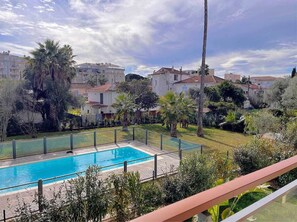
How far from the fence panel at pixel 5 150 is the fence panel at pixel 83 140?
4.05 m

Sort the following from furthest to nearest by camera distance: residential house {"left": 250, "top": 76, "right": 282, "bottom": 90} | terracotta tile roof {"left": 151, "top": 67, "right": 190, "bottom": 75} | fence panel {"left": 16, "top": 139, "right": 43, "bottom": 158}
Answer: residential house {"left": 250, "top": 76, "right": 282, "bottom": 90}, terracotta tile roof {"left": 151, "top": 67, "right": 190, "bottom": 75}, fence panel {"left": 16, "top": 139, "right": 43, "bottom": 158}

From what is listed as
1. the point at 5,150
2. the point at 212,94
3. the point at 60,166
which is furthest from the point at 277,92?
the point at 5,150

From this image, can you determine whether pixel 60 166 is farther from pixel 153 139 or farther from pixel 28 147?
pixel 153 139

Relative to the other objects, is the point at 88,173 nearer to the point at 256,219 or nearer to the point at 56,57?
the point at 256,219

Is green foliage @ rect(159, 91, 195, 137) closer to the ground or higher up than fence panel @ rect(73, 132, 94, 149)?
higher up

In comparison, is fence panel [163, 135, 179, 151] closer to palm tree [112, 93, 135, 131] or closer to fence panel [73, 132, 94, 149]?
fence panel [73, 132, 94, 149]

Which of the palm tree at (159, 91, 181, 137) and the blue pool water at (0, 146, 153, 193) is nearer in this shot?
the blue pool water at (0, 146, 153, 193)

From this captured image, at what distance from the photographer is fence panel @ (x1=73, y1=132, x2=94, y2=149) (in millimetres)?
16781

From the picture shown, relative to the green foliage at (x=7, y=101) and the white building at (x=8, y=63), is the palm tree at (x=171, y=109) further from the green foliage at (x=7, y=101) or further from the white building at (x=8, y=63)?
the white building at (x=8, y=63)

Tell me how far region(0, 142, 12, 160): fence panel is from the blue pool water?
54.6 inches

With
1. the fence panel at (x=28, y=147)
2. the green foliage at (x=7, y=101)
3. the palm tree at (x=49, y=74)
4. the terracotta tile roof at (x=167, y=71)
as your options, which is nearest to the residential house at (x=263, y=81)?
the terracotta tile roof at (x=167, y=71)

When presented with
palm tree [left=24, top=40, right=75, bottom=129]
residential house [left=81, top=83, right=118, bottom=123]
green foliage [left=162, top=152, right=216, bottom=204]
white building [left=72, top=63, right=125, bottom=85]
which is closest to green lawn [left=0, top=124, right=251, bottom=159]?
palm tree [left=24, top=40, right=75, bottom=129]

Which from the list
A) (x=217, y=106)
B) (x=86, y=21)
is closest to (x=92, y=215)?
(x=86, y=21)

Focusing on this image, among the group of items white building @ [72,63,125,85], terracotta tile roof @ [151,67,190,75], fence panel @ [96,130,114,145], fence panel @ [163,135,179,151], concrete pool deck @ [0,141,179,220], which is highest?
white building @ [72,63,125,85]
